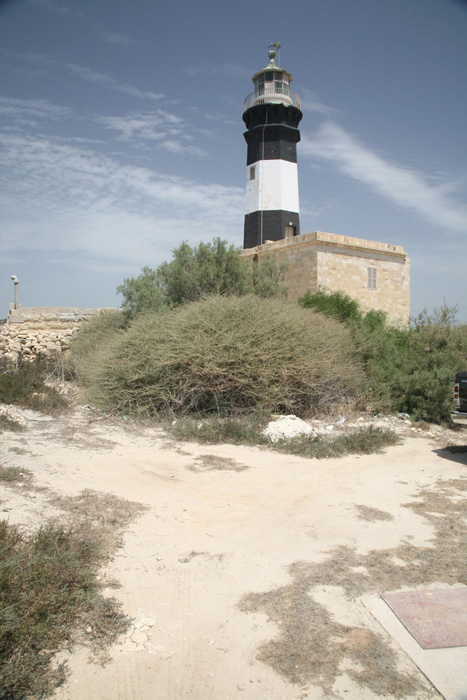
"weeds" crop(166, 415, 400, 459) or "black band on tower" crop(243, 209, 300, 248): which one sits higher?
"black band on tower" crop(243, 209, 300, 248)

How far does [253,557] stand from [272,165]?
22.1 metres

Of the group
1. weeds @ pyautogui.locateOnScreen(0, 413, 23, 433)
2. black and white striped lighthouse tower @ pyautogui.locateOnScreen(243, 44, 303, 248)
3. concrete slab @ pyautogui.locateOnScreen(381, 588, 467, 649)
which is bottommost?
concrete slab @ pyautogui.locateOnScreen(381, 588, 467, 649)

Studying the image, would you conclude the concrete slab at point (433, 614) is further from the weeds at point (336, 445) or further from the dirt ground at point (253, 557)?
the weeds at point (336, 445)

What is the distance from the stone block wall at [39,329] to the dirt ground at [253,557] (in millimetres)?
9246

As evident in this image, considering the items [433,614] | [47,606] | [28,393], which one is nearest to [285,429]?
[28,393]

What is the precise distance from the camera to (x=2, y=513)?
3.84 m

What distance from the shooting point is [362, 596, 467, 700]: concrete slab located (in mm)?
2254

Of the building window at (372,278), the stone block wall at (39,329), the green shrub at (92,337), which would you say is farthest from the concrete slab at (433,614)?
the building window at (372,278)

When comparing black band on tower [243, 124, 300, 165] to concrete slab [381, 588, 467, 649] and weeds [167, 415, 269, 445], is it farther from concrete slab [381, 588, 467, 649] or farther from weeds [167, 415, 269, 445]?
concrete slab [381, 588, 467, 649]

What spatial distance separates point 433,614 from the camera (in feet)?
9.27

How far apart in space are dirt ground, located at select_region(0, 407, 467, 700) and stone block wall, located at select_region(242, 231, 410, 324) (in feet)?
32.7

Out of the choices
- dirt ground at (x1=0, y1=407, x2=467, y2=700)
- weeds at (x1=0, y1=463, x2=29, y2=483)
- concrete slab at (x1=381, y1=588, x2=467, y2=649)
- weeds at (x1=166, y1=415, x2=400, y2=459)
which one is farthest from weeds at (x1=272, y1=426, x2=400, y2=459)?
concrete slab at (x1=381, y1=588, x2=467, y2=649)

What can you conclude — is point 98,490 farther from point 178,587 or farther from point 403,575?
point 403,575

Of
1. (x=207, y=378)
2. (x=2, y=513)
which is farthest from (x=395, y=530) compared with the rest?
(x=207, y=378)
